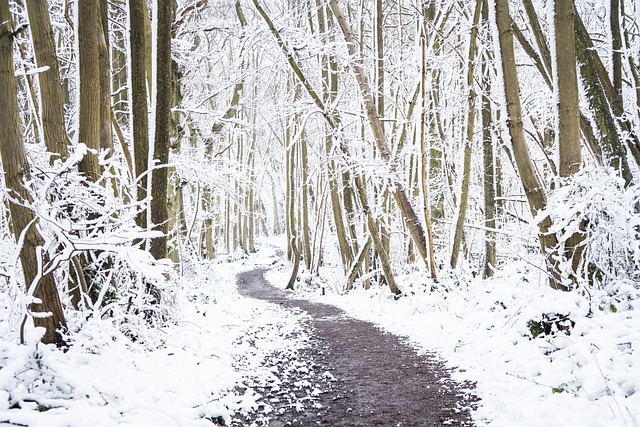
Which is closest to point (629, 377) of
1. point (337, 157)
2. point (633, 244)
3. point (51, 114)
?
point (633, 244)

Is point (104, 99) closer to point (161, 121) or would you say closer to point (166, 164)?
point (161, 121)

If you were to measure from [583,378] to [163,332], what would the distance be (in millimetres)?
4039

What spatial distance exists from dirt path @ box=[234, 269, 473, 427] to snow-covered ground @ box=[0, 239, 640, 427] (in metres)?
0.20

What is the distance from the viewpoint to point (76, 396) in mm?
2955

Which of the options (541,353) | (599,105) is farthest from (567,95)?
(541,353)

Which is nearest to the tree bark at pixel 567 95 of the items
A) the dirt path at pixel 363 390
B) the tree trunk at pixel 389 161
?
the dirt path at pixel 363 390

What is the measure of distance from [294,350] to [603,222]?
12.4 feet

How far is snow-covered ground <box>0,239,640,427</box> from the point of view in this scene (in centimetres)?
287

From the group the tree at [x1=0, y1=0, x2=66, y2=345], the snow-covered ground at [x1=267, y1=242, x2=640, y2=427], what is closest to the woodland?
the tree at [x1=0, y1=0, x2=66, y2=345]

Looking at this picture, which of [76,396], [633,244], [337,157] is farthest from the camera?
[337,157]

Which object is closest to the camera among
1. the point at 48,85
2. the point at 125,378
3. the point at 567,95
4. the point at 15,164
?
the point at 15,164

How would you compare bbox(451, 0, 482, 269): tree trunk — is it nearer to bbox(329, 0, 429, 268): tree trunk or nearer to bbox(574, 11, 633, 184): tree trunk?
bbox(329, 0, 429, 268): tree trunk

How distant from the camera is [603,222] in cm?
423

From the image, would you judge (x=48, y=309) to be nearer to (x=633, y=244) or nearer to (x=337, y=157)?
(x=633, y=244)
